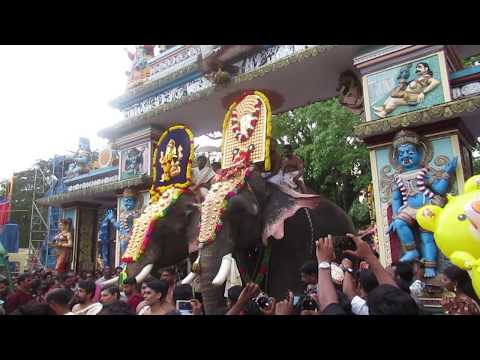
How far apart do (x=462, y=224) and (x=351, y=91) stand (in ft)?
13.8

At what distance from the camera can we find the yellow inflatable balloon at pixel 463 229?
312cm

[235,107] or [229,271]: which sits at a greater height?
[235,107]

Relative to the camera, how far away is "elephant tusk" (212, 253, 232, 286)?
4.61 meters

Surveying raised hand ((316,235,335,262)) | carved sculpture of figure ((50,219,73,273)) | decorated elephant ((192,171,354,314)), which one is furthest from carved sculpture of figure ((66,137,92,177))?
raised hand ((316,235,335,262))

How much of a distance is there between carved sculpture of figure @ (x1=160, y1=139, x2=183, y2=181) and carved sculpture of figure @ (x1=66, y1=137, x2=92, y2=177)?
567 cm

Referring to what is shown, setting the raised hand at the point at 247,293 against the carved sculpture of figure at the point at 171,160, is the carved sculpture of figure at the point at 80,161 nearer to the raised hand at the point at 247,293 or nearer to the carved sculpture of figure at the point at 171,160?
the carved sculpture of figure at the point at 171,160

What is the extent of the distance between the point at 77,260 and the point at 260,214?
734cm

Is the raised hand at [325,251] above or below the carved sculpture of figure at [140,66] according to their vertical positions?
below

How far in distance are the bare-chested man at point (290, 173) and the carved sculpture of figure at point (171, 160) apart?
1.47 metres

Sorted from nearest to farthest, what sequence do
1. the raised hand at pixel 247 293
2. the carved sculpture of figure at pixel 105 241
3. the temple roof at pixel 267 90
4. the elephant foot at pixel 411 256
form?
1. the raised hand at pixel 247 293
2. the elephant foot at pixel 411 256
3. the temple roof at pixel 267 90
4. the carved sculpture of figure at pixel 105 241

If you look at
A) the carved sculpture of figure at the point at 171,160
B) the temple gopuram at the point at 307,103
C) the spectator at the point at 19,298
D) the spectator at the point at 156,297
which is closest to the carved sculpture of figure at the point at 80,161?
the temple gopuram at the point at 307,103
